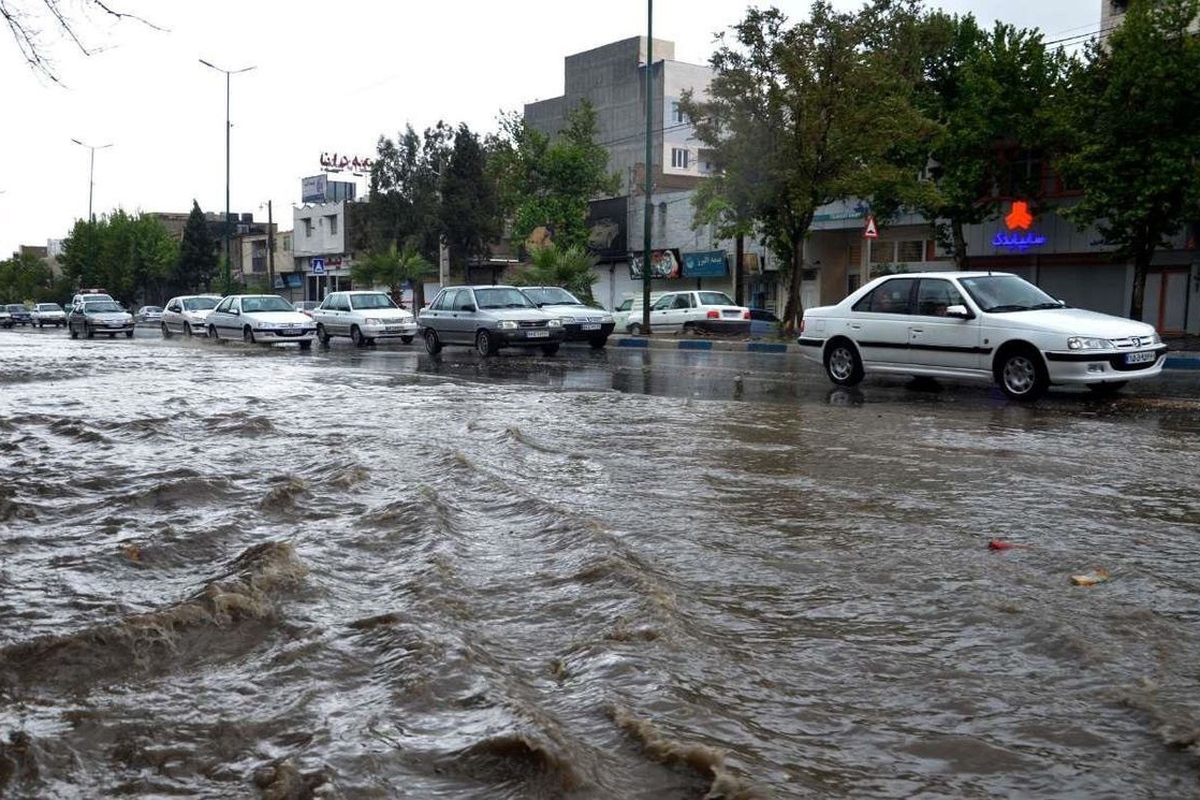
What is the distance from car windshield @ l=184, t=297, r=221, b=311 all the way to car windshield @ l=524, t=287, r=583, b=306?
56.6 feet

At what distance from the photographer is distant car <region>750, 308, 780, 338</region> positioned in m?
31.3

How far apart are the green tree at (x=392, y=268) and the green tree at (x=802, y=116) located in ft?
74.2

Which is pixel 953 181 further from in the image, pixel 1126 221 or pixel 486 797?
pixel 486 797

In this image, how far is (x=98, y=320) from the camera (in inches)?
1533

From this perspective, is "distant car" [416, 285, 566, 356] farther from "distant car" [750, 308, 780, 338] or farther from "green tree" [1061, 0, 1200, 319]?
"green tree" [1061, 0, 1200, 319]

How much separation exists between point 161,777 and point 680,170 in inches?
2760

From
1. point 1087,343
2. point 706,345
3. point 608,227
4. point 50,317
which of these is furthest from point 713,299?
point 50,317

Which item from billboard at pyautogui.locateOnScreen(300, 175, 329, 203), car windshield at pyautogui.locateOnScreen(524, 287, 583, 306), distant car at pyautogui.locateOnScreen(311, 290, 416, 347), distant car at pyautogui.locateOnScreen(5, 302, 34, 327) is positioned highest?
billboard at pyautogui.locateOnScreen(300, 175, 329, 203)

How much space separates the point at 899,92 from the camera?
29.7 m

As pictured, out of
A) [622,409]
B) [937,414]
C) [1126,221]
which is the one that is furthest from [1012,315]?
[1126,221]

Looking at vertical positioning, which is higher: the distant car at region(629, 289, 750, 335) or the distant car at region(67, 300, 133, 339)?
the distant car at region(629, 289, 750, 335)

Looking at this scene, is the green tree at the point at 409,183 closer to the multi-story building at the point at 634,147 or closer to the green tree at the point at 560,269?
the multi-story building at the point at 634,147

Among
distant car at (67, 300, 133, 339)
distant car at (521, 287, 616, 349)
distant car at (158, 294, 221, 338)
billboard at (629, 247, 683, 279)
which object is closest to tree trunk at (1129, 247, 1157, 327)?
distant car at (521, 287, 616, 349)

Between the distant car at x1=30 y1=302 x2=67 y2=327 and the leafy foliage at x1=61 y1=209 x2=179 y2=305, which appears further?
the leafy foliage at x1=61 y1=209 x2=179 y2=305
